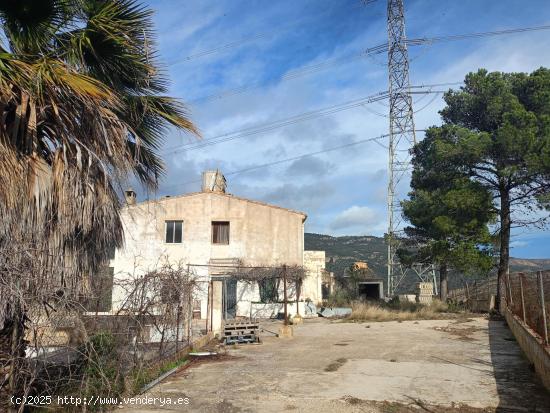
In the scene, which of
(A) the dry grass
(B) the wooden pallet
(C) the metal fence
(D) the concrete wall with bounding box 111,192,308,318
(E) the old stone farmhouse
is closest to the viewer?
(C) the metal fence

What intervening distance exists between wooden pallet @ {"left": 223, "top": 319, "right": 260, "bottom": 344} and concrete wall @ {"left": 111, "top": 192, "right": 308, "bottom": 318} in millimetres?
10771

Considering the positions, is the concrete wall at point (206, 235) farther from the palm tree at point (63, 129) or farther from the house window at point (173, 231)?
the palm tree at point (63, 129)

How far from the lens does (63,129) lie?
6.29 metres

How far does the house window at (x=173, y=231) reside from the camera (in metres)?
26.9

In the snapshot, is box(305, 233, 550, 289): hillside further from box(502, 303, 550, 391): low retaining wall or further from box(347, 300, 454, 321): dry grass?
box(502, 303, 550, 391): low retaining wall

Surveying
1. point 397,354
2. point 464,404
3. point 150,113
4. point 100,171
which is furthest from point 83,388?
point 397,354

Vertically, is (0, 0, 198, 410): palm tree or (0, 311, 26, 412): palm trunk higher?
(0, 0, 198, 410): palm tree

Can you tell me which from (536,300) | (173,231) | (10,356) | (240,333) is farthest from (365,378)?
(173,231)

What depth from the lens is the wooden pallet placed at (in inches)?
588

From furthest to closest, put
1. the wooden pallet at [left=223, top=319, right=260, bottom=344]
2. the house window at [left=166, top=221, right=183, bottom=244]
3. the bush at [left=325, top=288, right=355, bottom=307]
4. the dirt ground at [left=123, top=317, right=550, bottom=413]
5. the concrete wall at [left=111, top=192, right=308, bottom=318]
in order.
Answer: the bush at [left=325, top=288, right=355, bottom=307] → the house window at [left=166, top=221, right=183, bottom=244] → the concrete wall at [left=111, top=192, right=308, bottom=318] → the wooden pallet at [left=223, top=319, right=260, bottom=344] → the dirt ground at [left=123, top=317, right=550, bottom=413]

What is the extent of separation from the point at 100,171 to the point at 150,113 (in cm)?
123

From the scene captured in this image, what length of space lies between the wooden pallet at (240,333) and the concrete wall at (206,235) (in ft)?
35.3

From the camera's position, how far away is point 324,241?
277 feet

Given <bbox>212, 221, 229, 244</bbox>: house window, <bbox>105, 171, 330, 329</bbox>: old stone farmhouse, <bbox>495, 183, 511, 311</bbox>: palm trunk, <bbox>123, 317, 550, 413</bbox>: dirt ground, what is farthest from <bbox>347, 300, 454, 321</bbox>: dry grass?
<bbox>212, 221, 229, 244</bbox>: house window
